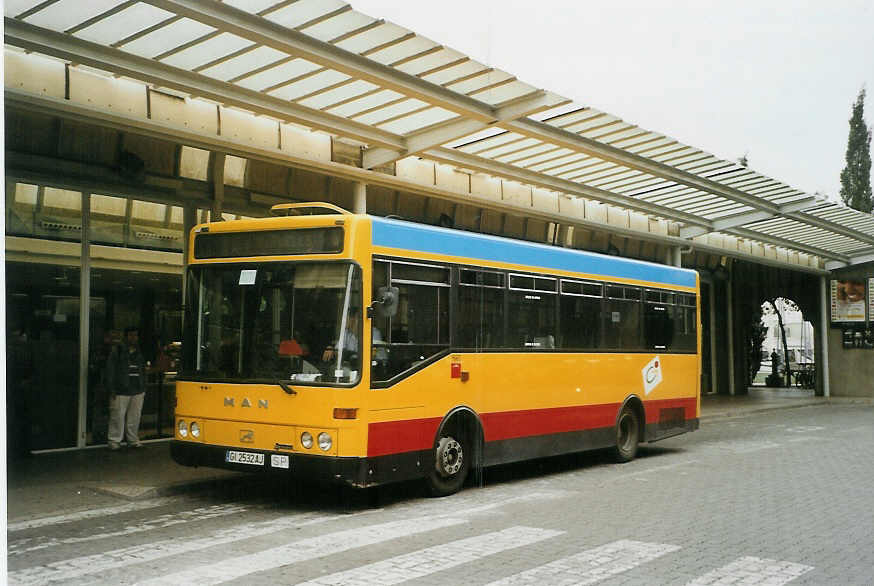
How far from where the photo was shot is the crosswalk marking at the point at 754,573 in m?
6.57

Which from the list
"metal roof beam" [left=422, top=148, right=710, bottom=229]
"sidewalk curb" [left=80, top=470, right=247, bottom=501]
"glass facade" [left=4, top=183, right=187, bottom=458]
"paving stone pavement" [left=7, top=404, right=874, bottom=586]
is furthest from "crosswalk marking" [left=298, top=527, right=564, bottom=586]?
"metal roof beam" [left=422, top=148, right=710, bottom=229]

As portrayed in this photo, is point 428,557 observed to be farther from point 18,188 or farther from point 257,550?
point 18,188

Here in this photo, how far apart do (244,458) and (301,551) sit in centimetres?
227

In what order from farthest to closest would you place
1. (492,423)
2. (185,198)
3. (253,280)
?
(185,198)
(492,423)
(253,280)

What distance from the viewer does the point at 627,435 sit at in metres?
14.6

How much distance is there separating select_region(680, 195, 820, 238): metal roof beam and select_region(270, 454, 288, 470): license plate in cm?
1572

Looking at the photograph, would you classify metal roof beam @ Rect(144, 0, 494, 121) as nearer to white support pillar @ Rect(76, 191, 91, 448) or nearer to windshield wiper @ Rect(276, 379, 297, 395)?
windshield wiper @ Rect(276, 379, 297, 395)

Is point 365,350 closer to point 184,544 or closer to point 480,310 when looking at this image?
point 480,310

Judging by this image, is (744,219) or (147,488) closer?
(147,488)

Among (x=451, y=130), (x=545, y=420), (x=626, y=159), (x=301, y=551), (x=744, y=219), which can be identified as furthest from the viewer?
(x=744, y=219)

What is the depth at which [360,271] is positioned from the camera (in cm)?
938

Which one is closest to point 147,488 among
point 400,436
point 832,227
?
point 400,436

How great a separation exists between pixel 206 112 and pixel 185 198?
1783 mm

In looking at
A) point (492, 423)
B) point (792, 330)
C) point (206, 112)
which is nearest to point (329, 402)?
point (492, 423)
